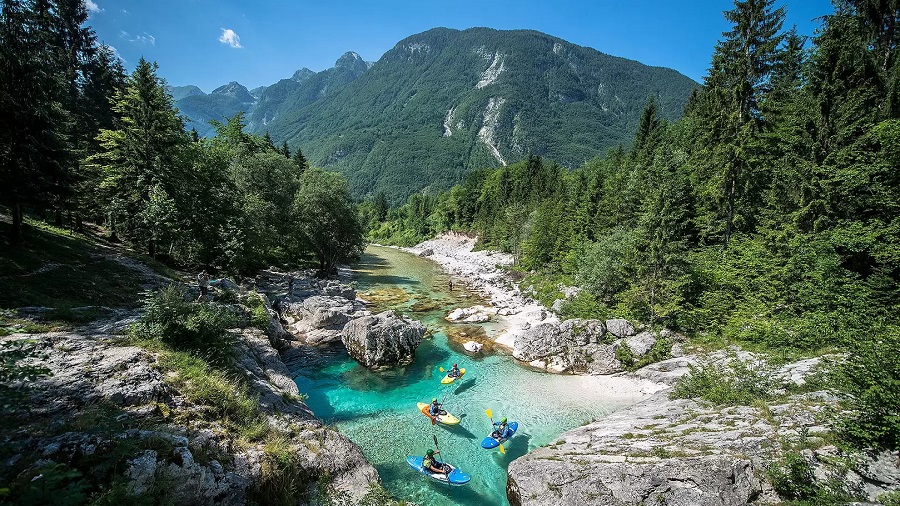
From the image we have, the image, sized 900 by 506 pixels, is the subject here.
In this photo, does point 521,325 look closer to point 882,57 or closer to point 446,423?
point 446,423

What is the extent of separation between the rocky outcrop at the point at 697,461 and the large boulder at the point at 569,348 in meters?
8.85

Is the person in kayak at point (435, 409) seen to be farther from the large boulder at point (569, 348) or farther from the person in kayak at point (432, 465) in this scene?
the large boulder at point (569, 348)

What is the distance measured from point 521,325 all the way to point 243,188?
33.8 metres

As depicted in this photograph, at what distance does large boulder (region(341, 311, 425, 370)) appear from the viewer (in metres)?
22.0

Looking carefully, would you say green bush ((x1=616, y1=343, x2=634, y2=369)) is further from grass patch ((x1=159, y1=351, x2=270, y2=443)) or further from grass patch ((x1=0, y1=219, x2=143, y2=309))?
grass patch ((x1=0, y1=219, x2=143, y2=309))

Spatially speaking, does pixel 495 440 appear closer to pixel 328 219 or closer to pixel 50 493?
pixel 50 493

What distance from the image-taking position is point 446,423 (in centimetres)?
1650

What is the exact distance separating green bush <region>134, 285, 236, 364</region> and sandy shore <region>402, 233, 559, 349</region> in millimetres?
18682

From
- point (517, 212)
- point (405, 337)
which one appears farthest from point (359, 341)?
point (517, 212)

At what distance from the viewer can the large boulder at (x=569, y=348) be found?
21.9 meters

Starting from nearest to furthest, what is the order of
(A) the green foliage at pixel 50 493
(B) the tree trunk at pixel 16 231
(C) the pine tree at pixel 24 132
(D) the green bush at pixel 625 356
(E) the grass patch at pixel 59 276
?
(A) the green foliage at pixel 50 493, (E) the grass patch at pixel 59 276, (C) the pine tree at pixel 24 132, (B) the tree trunk at pixel 16 231, (D) the green bush at pixel 625 356

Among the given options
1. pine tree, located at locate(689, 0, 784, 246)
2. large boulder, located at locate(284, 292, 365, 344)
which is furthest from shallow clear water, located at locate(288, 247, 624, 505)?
pine tree, located at locate(689, 0, 784, 246)

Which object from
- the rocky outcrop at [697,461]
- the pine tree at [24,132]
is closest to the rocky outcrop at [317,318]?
the pine tree at [24,132]

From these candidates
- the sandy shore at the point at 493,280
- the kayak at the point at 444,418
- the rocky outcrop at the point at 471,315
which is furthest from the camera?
the rocky outcrop at the point at 471,315
